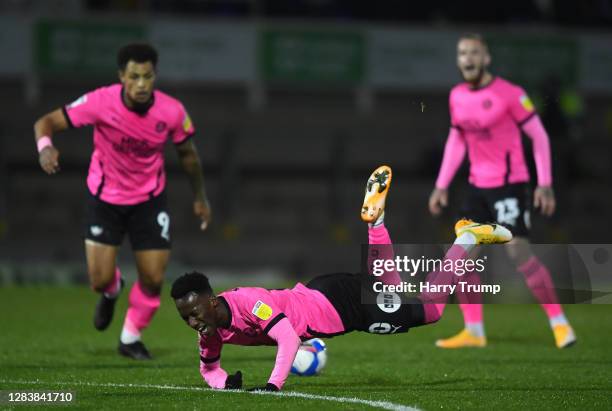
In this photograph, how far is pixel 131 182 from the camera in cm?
861

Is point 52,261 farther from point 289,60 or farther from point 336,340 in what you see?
point 336,340

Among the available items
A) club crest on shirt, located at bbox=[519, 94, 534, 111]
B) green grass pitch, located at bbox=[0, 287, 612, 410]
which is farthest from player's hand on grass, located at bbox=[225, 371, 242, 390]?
club crest on shirt, located at bbox=[519, 94, 534, 111]

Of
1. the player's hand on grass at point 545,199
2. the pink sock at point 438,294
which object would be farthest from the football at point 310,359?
the player's hand on grass at point 545,199

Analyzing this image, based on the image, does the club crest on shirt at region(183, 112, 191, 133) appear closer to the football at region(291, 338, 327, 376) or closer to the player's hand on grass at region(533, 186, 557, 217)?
the football at region(291, 338, 327, 376)

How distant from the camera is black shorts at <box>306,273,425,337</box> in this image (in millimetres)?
7137

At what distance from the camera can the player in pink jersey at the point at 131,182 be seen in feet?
27.8

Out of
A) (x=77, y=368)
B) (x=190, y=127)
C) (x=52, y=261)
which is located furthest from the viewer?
(x=52, y=261)

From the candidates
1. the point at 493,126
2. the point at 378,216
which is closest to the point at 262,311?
the point at 378,216

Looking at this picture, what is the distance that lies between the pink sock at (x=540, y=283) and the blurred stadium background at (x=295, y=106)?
7460 mm

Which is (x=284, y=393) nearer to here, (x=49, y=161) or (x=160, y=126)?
(x=49, y=161)

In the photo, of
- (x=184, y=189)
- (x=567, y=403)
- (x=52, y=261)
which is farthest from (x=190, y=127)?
(x=184, y=189)

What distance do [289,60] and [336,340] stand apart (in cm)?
978

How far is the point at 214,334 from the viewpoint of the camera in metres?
6.69

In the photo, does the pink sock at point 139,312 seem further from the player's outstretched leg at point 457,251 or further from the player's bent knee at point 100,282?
the player's outstretched leg at point 457,251
